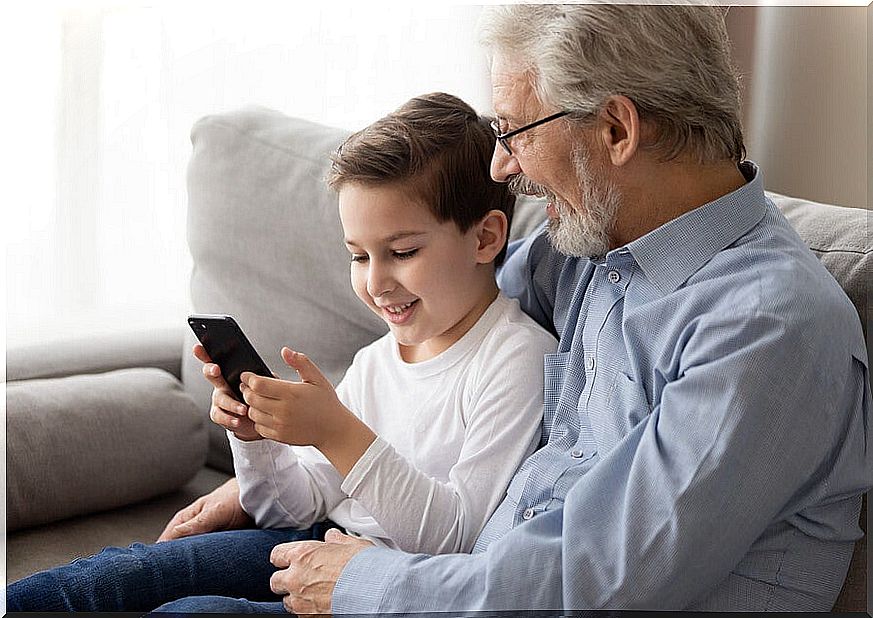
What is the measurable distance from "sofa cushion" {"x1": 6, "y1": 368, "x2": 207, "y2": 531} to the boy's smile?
0.58 m

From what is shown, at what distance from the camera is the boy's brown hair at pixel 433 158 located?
4.02 ft

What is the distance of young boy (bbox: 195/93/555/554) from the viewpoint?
3.82 ft

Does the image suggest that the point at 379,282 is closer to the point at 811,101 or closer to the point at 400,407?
the point at 400,407

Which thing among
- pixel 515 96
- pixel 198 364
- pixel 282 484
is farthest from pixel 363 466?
pixel 198 364

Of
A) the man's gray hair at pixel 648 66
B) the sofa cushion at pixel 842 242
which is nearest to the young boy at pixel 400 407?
the man's gray hair at pixel 648 66

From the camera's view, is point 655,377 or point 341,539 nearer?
point 655,377

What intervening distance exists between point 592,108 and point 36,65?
1.70m

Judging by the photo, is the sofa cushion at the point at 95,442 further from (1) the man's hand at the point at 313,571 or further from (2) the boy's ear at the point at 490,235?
(2) the boy's ear at the point at 490,235

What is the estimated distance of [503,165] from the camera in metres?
1.16

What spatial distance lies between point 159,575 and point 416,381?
386 mm

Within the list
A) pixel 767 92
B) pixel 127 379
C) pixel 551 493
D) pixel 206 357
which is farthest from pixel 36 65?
pixel 551 493

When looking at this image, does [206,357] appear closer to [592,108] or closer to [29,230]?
[592,108]

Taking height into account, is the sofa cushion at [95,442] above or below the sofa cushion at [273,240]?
below

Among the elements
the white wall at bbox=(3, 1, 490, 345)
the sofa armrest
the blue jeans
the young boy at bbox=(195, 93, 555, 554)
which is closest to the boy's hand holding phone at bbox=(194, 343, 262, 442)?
the young boy at bbox=(195, 93, 555, 554)
